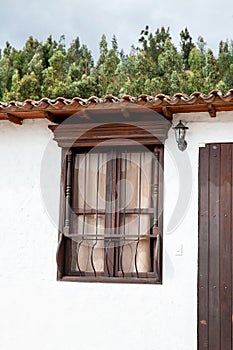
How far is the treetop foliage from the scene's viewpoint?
505 inches

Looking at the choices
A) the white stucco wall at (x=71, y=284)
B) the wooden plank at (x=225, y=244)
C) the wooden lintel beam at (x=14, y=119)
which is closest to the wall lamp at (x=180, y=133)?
the white stucco wall at (x=71, y=284)

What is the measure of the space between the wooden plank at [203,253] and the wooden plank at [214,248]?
4 centimetres

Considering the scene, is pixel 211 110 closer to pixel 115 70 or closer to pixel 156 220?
pixel 156 220

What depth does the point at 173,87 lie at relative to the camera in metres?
12.7

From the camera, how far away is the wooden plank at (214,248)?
253 inches

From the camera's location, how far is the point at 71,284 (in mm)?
6840

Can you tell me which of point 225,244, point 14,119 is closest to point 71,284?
point 225,244

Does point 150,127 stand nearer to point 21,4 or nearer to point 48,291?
point 48,291

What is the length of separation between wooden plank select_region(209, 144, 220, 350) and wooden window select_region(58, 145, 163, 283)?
23.1 inches

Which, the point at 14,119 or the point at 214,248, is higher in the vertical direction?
the point at 14,119

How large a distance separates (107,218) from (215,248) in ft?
4.29

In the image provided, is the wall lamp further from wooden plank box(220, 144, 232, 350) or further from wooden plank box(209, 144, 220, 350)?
wooden plank box(220, 144, 232, 350)

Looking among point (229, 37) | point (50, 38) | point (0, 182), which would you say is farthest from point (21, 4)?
point (0, 182)

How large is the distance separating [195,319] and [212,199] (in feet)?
4.45
